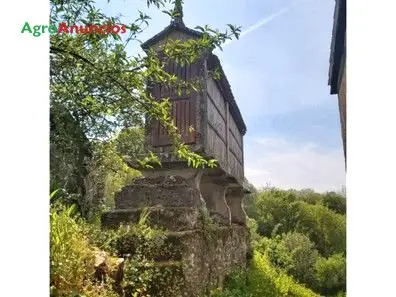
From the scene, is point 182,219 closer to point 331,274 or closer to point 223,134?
point 223,134

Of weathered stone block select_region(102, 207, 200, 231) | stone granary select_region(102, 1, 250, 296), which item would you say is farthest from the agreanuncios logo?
weathered stone block select_region(102, 207, 200, 231)

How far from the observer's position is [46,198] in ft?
6.83

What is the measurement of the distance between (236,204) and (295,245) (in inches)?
13.8

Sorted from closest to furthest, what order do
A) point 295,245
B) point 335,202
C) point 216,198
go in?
point 335,202
point 295,245
point 216,198

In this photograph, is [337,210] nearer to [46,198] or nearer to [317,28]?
[317,28]

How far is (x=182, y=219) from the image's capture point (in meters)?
2.43

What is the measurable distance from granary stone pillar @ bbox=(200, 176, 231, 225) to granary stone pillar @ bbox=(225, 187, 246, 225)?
38 mm

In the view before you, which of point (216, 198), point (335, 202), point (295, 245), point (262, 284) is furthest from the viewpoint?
point (216, 198)

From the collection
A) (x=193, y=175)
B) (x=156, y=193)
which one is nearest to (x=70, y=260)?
(x=156, y=193)

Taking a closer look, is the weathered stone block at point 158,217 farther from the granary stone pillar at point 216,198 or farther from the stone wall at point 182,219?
the granary stone pillar at point 216,198

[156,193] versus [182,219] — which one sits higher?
[156,193]

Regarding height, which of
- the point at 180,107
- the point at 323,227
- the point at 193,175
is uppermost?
the point at 180,107
